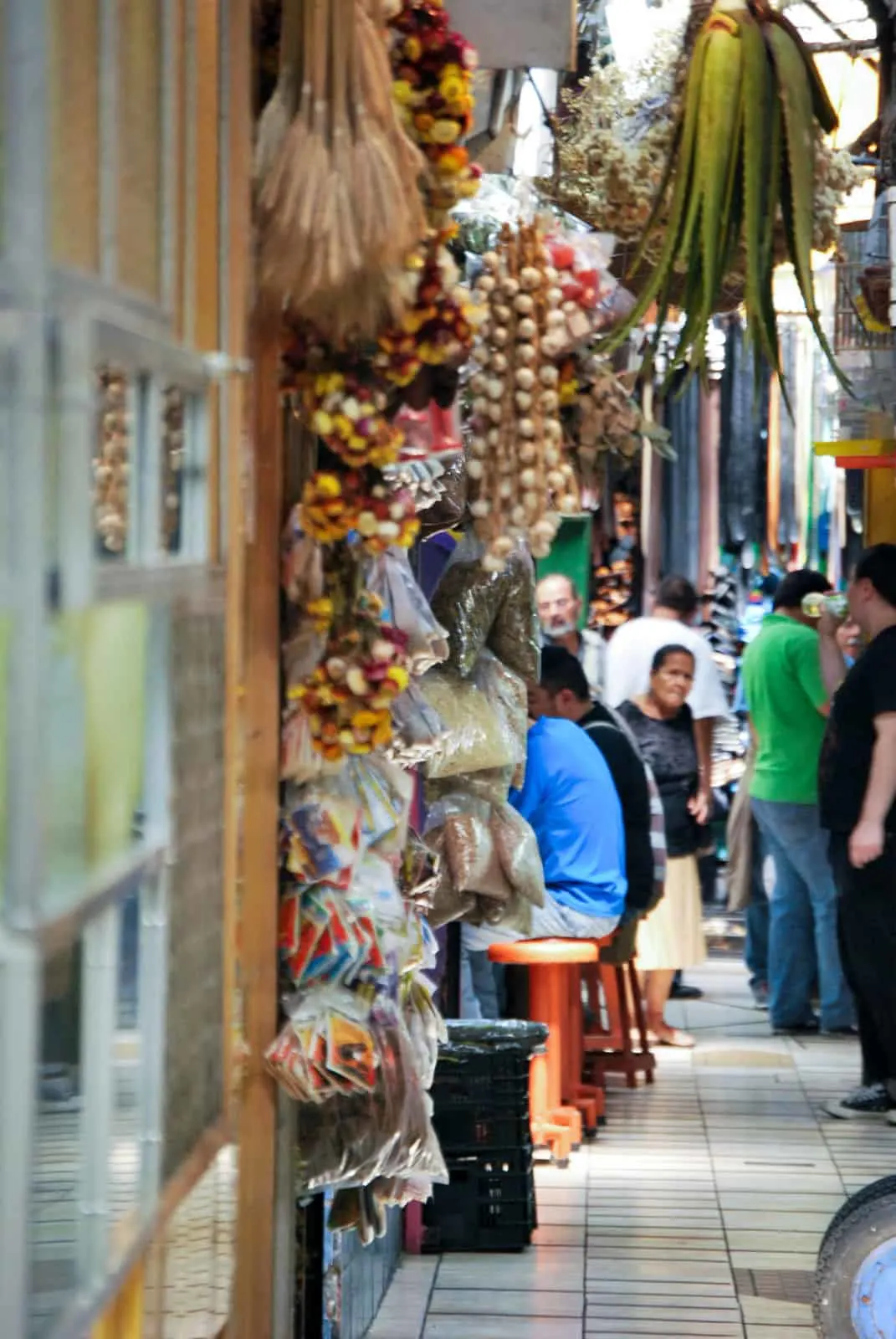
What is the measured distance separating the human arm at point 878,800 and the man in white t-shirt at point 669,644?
2.18 m

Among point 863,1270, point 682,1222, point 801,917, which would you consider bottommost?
point 682,1222

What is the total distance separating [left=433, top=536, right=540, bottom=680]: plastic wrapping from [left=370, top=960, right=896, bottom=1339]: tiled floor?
1.47 metres

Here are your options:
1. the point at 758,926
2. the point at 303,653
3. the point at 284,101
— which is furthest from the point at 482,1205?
the point at 758,926

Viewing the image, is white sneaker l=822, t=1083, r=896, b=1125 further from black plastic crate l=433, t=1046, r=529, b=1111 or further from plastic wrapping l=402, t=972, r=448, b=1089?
plastic wrapping l=402, t=972, r=448, b=1089

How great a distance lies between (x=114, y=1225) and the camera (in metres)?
1.98

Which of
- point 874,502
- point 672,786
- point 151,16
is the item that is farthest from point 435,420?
point 874,502

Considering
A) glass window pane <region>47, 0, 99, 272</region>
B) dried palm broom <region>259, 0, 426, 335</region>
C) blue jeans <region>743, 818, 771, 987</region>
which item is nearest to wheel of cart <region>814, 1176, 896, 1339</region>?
dried palm broom <region>259, 0, 426, 335</region>

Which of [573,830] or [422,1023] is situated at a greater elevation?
[573,830]

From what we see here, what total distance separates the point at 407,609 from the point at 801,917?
196 inches

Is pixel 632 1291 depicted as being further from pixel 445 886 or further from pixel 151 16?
pixel 151 16

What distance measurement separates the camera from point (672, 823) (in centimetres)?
782

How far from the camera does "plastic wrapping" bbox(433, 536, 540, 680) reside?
4.37m

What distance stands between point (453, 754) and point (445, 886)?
385 mm

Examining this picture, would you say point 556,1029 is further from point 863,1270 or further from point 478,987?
point 863,1270
